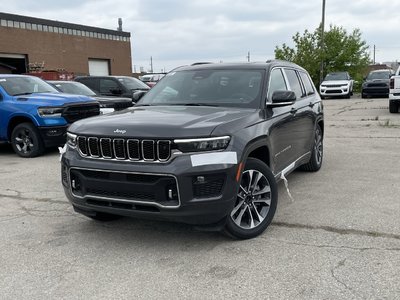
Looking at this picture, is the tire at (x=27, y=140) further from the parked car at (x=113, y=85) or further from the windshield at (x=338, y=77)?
the windshield at (x=338, y=77)

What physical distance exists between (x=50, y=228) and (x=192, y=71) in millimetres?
2579

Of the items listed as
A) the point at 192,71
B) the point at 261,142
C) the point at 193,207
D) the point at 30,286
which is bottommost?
the point at 30,286

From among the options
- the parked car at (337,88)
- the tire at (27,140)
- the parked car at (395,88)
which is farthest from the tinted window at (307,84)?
the parked car at (337,88)

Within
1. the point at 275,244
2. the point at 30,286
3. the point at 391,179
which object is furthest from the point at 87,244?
the point at 391,179

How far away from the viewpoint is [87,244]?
4.42 metres

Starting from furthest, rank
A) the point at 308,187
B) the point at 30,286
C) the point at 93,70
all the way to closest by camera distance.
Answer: the point at 93,70, the point at 308,187, the point at 30,286

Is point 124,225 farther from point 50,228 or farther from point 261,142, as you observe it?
point 261,142

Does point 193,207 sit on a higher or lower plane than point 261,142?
lower

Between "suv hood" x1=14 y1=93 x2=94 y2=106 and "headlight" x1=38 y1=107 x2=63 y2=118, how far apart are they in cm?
9

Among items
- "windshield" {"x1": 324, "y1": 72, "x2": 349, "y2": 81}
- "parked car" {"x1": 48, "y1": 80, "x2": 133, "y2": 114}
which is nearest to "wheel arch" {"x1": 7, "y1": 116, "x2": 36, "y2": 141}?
"parked car" {"x1": 48, "y1": 80, "x2": 133, "y2": 114}

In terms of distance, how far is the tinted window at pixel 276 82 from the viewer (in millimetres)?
5252

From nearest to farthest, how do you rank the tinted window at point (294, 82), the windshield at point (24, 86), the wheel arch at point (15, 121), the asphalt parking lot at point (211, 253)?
the asphalt parking lot at point (211, 253)
the tinted window at point (294, 82)
the wheel arch at point (15, 121)
the windshield at point (24, 86)

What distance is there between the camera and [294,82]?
6.36 metres

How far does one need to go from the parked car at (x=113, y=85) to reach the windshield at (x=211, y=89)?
8.94 meters
